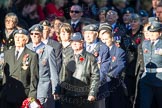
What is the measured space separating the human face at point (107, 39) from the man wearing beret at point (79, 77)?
1392 millimetres

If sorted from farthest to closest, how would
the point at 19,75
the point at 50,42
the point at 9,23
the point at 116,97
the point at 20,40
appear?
the point at 9,23 → the point at 116,97 → the point at 50,42 → the point at 20,40 → the point at 19,75

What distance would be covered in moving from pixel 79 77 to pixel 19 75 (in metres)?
A: 0.94

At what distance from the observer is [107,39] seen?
13.3 meters

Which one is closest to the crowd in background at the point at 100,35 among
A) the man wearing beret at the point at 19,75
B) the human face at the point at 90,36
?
the human face at the point at 90,36

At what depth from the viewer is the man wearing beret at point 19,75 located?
11.6m

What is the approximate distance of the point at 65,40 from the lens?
1300 cm

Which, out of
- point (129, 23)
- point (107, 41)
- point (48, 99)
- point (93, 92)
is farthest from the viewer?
point (129, 23)

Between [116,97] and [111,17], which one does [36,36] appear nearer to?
[116,97]

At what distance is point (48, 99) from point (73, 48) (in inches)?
45.6

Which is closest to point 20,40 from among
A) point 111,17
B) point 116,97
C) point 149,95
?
point 116,97

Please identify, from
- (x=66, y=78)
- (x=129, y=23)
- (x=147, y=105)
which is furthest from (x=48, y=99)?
(x=129, y=23)

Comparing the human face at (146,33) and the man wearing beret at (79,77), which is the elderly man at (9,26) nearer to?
the man wearing beret at (79,77)

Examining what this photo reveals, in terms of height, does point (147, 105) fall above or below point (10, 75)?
below

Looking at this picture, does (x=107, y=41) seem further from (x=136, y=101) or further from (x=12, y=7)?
(x=12, y=7)
